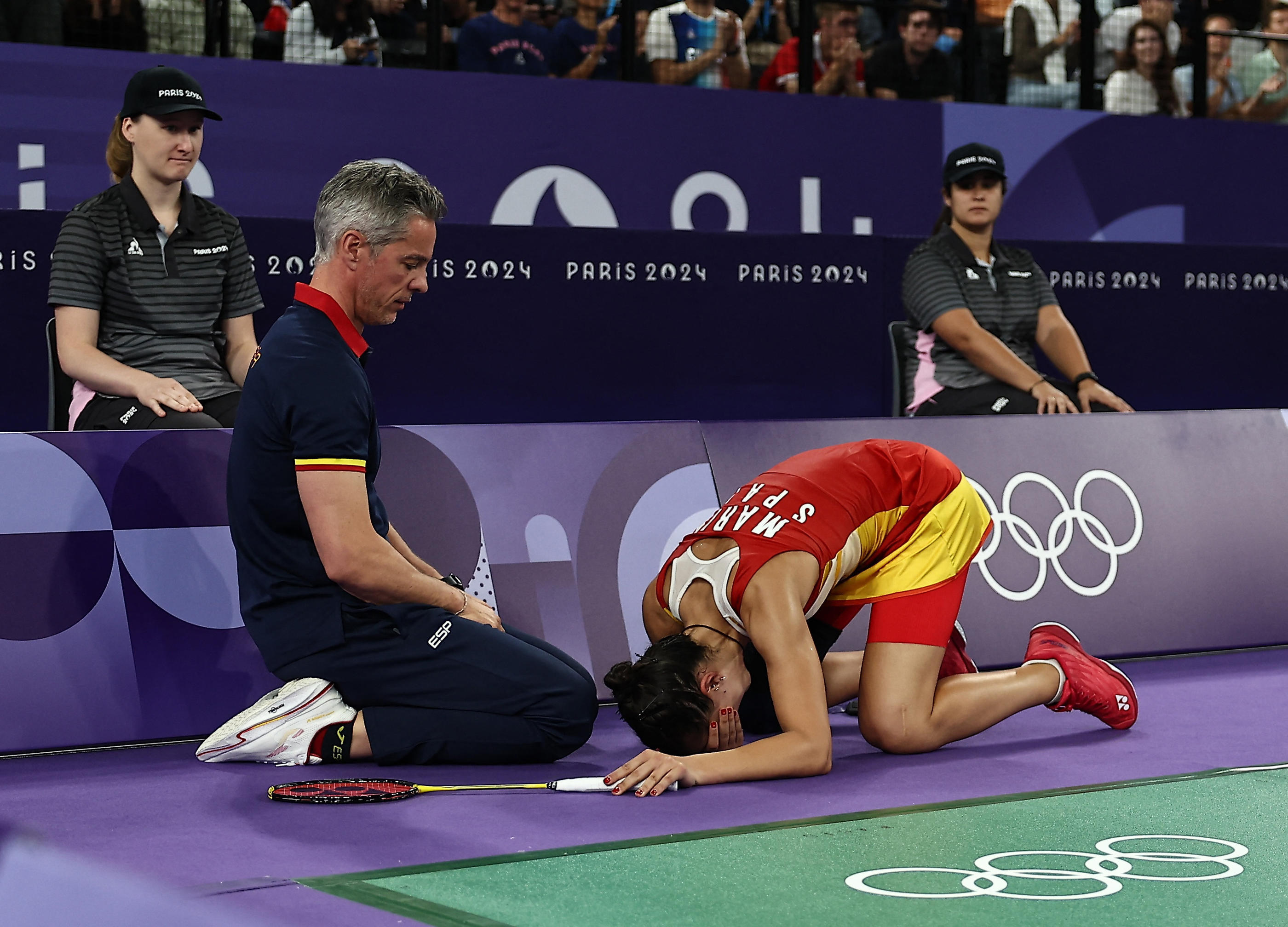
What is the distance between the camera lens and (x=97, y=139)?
792 centimetres

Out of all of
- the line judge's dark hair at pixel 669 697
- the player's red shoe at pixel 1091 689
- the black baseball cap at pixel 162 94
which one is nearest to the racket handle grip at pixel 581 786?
the line judge's dark hair at pixel 669 697

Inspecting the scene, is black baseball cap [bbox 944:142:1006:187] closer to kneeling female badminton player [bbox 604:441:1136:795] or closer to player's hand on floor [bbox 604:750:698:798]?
kneeling female badminton player [bbox 604:441:1136:795]

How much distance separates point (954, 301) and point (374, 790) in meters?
4.01

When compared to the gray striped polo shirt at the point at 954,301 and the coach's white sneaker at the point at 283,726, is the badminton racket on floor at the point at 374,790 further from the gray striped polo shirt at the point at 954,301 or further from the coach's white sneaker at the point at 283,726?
the gray striped polo shirt at the point at 954,301

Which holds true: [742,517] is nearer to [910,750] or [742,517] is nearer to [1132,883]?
[910,750]

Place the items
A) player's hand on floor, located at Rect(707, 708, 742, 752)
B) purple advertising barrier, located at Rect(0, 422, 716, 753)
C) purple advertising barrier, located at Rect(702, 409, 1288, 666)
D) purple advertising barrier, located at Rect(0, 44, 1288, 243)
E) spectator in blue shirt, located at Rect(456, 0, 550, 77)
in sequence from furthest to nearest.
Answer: spectator in blue shirt, located at Rect(456, 0, 550, 77), purple advertising barrier, located at Rect(0, 44, 1288, 243), purple advertising barrier, located at Rect(702, 409, 1288, 666), purple advertising barrier, located at Rect(0, 422, 716, 753), player's hand on floor, located at Rect(707, 708, 742, 752)

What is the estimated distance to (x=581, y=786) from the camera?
13.2 ft

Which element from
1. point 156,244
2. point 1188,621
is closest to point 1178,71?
point 1188,621

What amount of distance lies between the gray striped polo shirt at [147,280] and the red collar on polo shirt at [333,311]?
156cm

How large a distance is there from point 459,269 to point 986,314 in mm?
2301

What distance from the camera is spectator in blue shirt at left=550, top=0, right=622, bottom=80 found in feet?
30.2

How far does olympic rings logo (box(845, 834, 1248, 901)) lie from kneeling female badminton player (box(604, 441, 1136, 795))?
82cm

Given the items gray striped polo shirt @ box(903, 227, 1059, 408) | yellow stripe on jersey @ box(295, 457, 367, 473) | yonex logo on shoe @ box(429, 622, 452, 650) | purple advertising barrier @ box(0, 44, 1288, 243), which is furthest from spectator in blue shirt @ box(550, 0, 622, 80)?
yellow stripe on jersey @ box(295, 457, 367, 473)

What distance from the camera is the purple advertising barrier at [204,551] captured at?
15.6 ft
